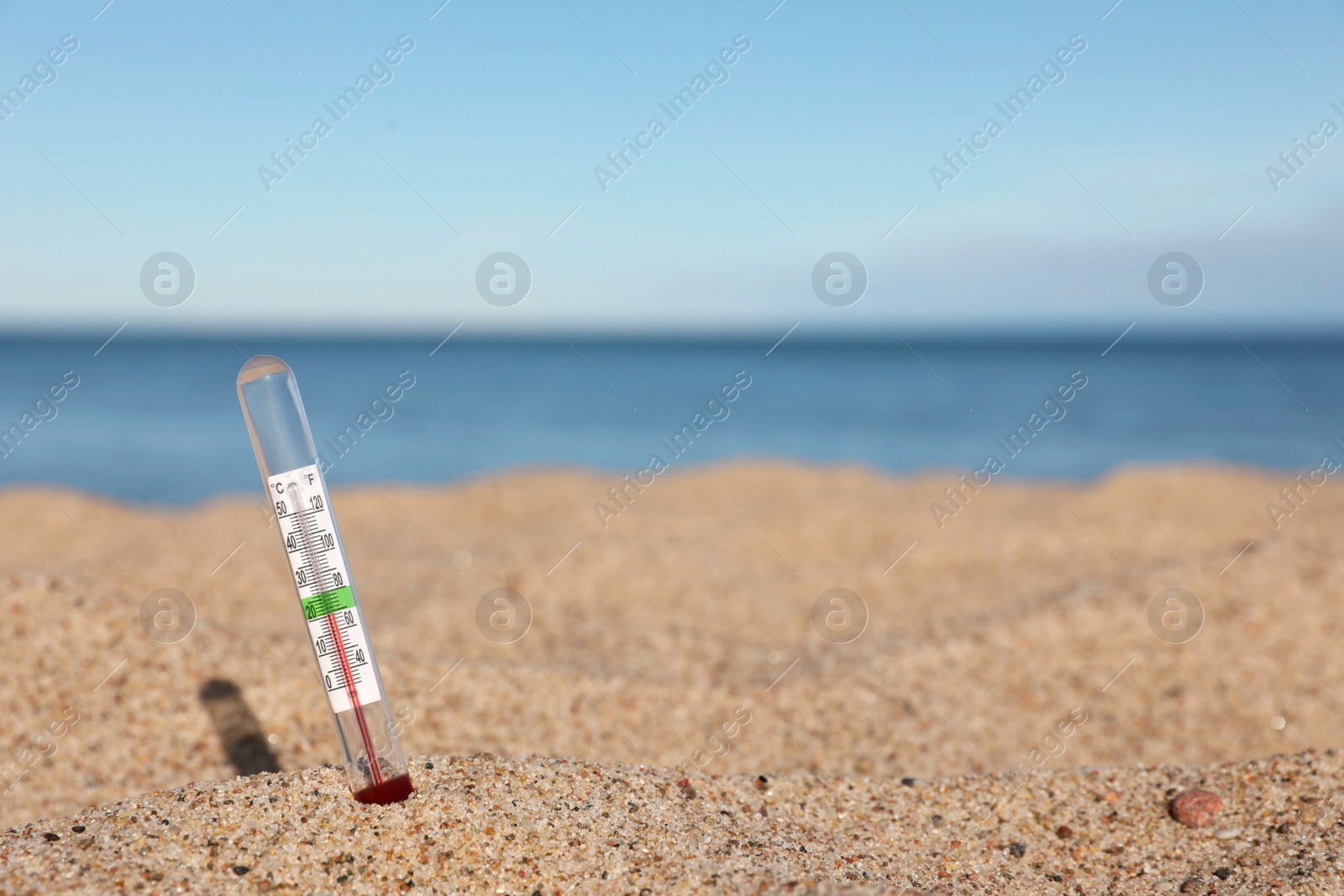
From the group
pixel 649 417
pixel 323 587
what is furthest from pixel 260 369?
pixel 649 417

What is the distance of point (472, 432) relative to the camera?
2550 cm

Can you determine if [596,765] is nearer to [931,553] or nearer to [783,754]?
[783,754]

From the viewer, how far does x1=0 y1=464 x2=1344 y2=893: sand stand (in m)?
2.39

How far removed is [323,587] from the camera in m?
2.46

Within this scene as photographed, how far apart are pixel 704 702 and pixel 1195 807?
271cm

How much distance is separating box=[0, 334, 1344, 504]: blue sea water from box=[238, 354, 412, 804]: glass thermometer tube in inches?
418

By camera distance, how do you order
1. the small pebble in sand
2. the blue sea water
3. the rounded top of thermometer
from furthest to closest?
the blue sea water → the small pebble in sand → the rounded top of thermometer

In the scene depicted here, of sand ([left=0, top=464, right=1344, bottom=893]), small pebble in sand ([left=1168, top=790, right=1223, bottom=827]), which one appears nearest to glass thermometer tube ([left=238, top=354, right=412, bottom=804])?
sand ([left=0, top=464, right=1344, bottom=893])

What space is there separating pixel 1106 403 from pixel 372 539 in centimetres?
2791

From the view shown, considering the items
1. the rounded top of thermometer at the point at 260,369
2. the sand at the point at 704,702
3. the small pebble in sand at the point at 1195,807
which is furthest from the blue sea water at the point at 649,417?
the small pebble in sand at the point at 1195,807

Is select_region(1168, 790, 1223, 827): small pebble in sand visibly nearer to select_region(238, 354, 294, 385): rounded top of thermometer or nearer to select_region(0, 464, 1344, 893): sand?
select_region(0, 464, 1344, 893): sand

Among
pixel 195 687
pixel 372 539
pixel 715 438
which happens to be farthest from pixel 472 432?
pixel 195 687

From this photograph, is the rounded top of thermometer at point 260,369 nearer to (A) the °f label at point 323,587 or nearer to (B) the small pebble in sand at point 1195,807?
(A) the °f label at point 323,587

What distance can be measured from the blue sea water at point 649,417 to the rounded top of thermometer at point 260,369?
1058 centimetres
